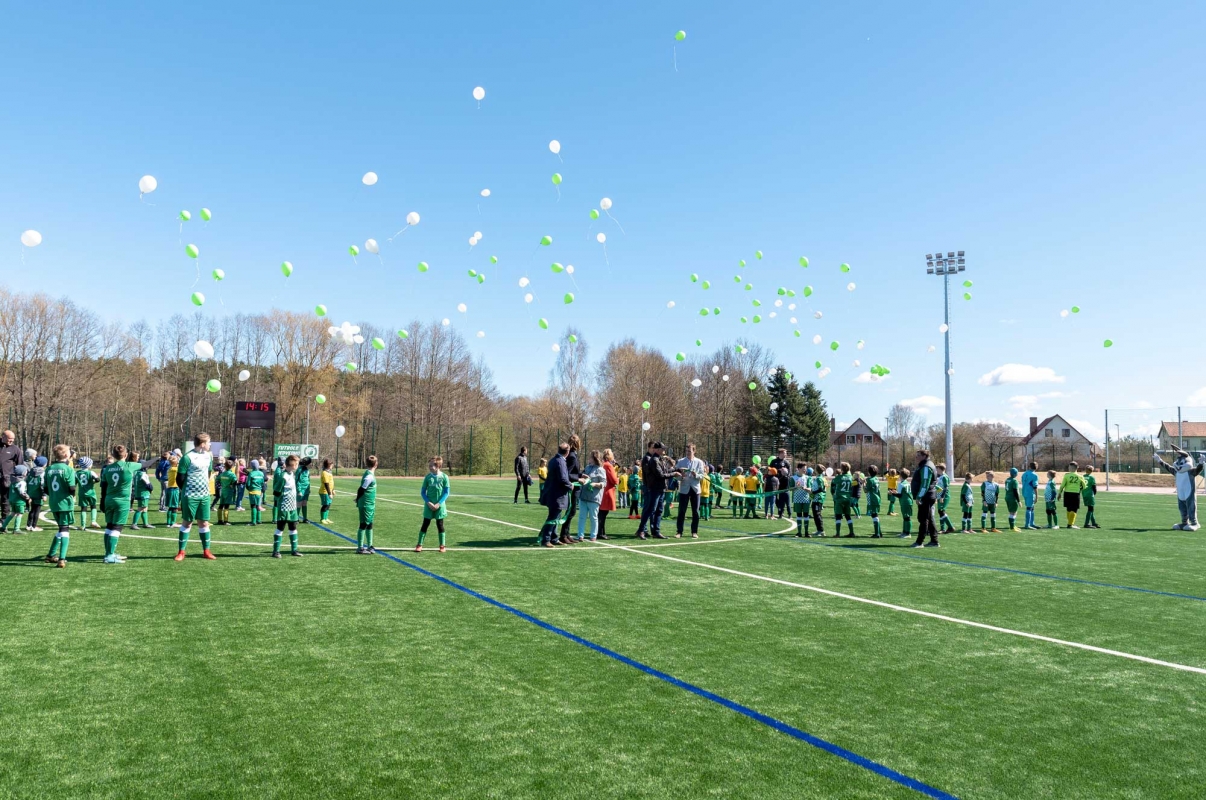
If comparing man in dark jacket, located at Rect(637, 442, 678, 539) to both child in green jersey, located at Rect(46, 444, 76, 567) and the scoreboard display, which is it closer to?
child in green jersey, located at Rect(46, 444, 76, 567)

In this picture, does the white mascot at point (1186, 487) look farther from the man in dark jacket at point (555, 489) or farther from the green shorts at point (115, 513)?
the green shorts at point (115, 513)

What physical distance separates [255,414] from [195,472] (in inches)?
1443

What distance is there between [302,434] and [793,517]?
5137cm

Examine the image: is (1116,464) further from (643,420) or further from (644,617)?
(644,617)

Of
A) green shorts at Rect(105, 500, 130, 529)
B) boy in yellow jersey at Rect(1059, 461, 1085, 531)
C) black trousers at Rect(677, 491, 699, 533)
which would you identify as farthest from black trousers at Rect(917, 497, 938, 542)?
green shorts at Rect(105, 500, 130, 529)

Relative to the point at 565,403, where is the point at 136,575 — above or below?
below

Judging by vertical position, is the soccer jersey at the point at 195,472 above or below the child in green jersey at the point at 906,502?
above

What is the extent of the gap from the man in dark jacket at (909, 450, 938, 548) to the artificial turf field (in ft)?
10.8

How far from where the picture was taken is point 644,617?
7.53 meters

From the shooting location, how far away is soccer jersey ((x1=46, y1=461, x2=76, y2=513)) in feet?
32.8

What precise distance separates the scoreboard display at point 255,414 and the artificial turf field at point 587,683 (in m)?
35.9

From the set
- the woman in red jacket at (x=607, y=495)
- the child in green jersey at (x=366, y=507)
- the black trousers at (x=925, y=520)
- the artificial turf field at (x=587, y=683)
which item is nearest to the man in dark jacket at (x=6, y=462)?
the artificial turf field at (x=587, y=683)

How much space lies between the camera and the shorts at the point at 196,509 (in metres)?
10.8

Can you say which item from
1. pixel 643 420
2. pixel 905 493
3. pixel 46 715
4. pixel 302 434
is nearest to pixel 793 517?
pixel 905 493
